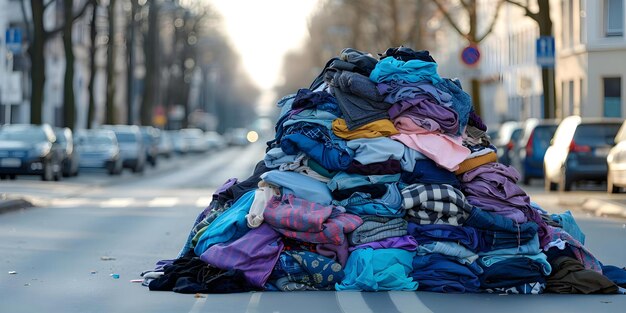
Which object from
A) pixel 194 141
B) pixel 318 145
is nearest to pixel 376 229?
pixel 318 145

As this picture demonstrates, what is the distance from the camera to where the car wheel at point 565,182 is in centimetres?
3095

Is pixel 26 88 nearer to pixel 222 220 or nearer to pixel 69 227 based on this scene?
pixel 69 227

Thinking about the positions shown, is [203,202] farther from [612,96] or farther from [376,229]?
[612,96]

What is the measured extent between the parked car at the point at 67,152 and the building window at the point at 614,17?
19.6 m

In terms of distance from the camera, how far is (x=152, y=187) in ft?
127

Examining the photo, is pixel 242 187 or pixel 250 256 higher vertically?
pixel 242 187

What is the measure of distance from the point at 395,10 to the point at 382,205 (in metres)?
57.8

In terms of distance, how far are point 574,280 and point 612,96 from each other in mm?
43734

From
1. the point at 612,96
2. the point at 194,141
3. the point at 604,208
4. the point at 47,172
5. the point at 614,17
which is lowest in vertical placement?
the point at 194,141

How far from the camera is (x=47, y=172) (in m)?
40.0

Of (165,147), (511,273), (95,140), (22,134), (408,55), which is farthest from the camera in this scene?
(165,147)

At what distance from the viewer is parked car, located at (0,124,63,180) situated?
1528 inches

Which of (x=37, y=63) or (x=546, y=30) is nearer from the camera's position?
(x=546, y=30)

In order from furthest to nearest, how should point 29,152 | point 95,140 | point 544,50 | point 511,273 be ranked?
point 95,140
point 29,152
point 544,50
point 511,273
